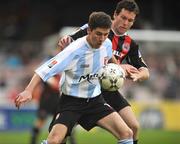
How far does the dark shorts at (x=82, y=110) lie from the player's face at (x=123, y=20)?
3.49 ft

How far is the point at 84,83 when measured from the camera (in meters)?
8.67

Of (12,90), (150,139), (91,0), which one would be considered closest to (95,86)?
(150,139)

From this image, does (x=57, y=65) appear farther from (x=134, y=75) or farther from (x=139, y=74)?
(x=139, y=74)

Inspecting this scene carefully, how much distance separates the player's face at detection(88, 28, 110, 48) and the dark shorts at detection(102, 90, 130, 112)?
1092 mm

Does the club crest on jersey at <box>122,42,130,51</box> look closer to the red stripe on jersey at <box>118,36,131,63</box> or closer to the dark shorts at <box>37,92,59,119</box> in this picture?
the red stripe on jersey at <box>118,36,131,63</box>

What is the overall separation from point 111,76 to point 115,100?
764 millimetres

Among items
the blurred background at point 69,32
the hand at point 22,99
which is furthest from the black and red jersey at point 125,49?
the blurred background at point 69,32

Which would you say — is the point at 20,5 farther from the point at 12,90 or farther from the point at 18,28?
the point at 12,90

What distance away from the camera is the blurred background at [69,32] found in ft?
67.2

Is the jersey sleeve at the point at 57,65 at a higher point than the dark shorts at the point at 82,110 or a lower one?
higher

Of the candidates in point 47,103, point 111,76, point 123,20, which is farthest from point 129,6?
point 47,103

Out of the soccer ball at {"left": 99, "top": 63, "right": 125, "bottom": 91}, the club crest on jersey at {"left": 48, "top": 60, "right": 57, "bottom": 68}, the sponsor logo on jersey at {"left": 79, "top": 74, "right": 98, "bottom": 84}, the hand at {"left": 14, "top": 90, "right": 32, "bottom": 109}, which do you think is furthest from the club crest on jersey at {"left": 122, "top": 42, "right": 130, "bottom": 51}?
the hand at {"left": 14, "top": 90, "right": 32, "bottom": 109}

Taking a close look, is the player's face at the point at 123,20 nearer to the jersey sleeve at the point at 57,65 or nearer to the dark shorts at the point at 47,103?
the jersey sleeve at the point at 57,65

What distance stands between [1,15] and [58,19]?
2.37 m
